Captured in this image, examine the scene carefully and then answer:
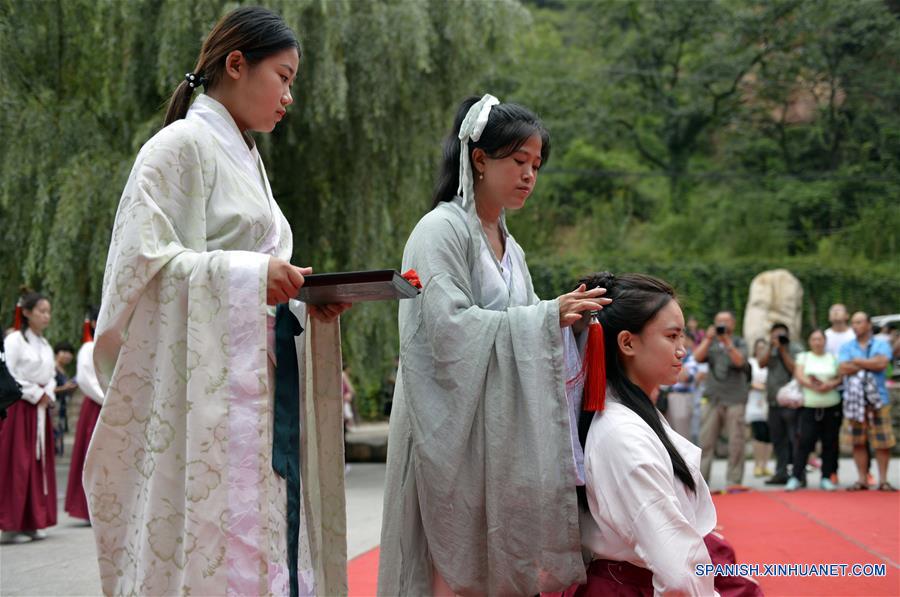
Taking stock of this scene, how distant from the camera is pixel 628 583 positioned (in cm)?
251

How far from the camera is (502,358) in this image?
2.60 m

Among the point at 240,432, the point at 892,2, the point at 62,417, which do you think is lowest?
the point at 62,417

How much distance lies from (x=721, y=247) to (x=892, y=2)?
8.01 meters

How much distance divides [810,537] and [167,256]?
5010 mm

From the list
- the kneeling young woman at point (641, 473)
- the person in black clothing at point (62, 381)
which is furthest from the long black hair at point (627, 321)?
the person in black clothing at point (62, 381)

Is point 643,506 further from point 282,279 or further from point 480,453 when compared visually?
point 282,279

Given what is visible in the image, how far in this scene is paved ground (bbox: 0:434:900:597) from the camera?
192 inches

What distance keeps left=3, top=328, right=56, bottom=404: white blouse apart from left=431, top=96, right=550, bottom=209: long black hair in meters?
4.94

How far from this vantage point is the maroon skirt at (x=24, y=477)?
6.61m

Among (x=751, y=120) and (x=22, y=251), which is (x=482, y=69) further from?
(x=751, y=120)

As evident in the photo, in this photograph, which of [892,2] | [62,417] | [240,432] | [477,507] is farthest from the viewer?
[892,2]

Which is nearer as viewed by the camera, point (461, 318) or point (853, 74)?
point (461, 318)

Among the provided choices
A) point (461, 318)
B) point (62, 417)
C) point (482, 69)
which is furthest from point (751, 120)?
point (461, 318)

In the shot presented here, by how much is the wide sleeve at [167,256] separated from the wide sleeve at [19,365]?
5046 millimetres
